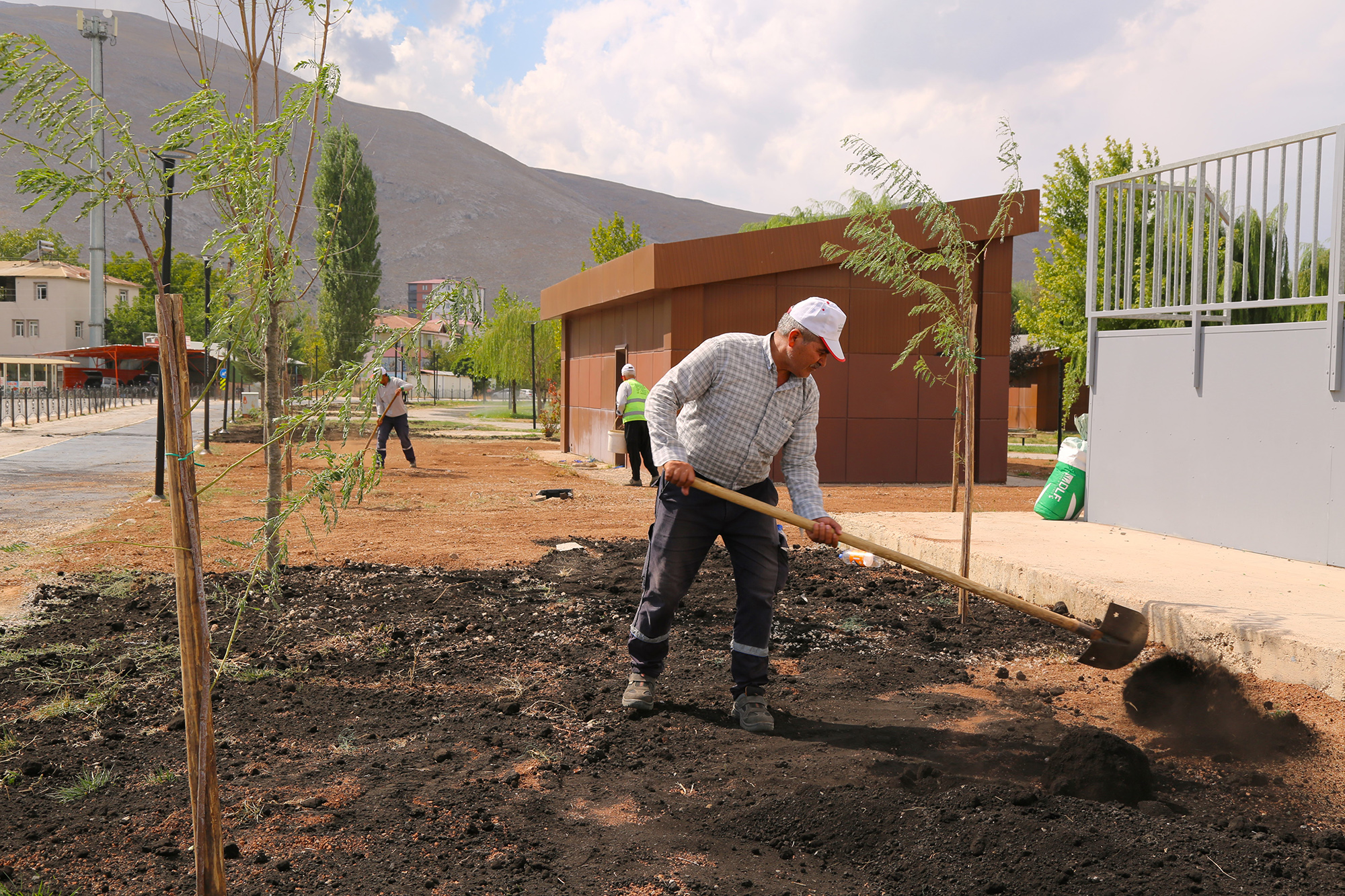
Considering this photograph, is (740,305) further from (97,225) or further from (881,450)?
(97,225)

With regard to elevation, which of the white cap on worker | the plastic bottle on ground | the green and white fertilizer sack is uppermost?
the white cap on worker

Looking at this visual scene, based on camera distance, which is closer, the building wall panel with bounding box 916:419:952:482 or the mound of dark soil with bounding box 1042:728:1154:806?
the mound of dark soil with bounding box 1042:728:1154:806

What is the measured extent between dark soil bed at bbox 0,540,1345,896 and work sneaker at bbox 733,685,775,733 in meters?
0.06

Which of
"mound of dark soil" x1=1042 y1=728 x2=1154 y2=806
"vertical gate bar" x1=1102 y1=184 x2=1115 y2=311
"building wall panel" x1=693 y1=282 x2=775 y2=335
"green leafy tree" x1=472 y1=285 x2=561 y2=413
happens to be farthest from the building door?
"green leafy tree" x1=472 y1=285 x2=561 y2=413

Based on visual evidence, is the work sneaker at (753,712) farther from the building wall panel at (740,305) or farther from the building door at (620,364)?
the building door at (620,364)

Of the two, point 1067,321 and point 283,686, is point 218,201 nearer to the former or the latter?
point 283,686

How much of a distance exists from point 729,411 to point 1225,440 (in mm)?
4631

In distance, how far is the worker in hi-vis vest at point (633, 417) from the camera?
44.8ft

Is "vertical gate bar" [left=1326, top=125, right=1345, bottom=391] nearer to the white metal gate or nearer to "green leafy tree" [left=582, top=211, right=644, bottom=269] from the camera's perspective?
the white metal gate

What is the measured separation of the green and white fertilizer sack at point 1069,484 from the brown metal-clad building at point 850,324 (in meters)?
5.93

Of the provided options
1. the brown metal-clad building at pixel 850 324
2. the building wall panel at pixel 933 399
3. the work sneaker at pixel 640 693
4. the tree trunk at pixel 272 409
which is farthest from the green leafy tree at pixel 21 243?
the work sneaker at pixel 640 693

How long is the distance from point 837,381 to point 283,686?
11810 millimetres

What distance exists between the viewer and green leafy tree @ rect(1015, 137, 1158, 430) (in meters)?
22.0

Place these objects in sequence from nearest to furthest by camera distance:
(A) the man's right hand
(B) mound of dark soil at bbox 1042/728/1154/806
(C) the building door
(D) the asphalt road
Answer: (B) mound of dark soil at bbox 1042/728/1154/806, (A) the man's right hand, (D) the asphalt road, (C) the building door
